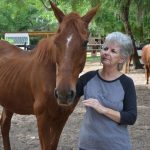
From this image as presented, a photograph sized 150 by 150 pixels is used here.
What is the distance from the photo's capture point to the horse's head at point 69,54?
301 centimetres

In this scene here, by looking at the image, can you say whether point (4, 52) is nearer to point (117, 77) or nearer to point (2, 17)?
point (117, 77)

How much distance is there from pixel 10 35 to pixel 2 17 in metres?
24.8

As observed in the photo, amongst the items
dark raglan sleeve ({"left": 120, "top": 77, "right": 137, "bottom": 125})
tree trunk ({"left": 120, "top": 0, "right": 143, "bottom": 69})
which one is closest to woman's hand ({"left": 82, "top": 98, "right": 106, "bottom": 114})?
dark raglan sleeve ({"left": 120, "top": 77, "right": 137, "bottom": 125})

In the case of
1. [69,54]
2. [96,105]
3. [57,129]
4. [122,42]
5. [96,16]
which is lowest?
[57,129]

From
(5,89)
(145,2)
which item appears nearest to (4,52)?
(5,89)

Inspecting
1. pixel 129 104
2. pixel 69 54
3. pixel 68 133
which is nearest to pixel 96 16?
pixel 68 133

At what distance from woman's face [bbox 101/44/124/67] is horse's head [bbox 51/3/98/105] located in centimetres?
34

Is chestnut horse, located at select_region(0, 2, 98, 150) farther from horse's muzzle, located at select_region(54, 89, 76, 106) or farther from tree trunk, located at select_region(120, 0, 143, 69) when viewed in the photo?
tree trunk, located at select_region(120, 0, 143, 69)

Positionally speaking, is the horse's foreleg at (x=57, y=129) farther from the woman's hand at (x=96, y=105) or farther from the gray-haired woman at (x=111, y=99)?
the woman's hand at (x=96, y=105)

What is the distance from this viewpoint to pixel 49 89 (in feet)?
13.4

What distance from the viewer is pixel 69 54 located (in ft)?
10.4

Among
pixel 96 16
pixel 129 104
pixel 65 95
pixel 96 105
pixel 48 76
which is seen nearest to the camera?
pixel 96 105

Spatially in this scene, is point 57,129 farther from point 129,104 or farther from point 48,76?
point 129,104

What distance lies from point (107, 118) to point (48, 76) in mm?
1380
